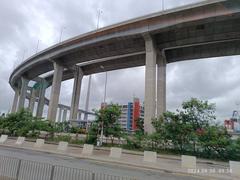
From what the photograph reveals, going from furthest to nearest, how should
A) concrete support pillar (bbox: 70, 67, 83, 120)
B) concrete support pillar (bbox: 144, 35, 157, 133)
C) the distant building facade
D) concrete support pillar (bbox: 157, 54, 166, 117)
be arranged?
the distant building facade < concrete support pillar (bbox: 70, 67, 83, 120) < concrete support pillar (bbox: 157, 54, 166, 117) < concrete support pillar (bbox: 144, 35, 157, 133)

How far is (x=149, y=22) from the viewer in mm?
30047

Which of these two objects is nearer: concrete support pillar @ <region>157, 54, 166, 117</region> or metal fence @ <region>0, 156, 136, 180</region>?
metal fence @ <region>0, 156, 136, 180</region>

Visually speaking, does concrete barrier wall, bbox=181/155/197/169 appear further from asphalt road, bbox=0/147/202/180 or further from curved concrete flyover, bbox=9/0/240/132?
curved concrete flyover, bbox=9/0/240/132

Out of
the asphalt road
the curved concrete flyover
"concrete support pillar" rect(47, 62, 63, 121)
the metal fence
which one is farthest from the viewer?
"concrete support pillar" rect(47, 62, 63, 121)

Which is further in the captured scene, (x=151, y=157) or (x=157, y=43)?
(x=157, y=43)

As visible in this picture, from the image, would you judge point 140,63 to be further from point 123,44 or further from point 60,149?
point 60,149

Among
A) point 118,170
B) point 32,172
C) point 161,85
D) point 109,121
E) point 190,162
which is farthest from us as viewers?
point 161,85

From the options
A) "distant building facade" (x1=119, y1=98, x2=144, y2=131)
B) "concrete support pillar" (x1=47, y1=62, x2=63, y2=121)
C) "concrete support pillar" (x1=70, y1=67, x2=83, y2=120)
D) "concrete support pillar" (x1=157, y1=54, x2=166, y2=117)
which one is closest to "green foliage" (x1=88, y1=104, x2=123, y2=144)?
"concrete support pillar" (x1=157, y1=54, x2=166, y2=117)

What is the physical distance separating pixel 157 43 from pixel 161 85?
7113 mm

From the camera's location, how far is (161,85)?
118ft

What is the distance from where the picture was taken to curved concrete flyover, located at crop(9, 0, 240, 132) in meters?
26.9

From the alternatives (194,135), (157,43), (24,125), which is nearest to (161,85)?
(157,43)

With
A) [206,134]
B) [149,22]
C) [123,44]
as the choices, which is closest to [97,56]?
[123,44]

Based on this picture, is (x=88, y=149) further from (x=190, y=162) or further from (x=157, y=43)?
(x=157, y=43)
